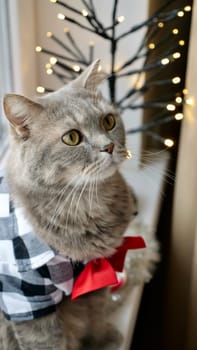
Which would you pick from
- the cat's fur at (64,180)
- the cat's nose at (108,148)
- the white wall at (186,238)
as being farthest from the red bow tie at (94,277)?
the white wall at (186,238)

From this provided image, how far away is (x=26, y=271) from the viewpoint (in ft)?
2.31

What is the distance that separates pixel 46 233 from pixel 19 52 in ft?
1.92

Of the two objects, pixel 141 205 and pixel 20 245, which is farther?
pixel 141 205

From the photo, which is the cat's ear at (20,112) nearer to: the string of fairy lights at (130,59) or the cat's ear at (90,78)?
the cat's ear at (90,78)

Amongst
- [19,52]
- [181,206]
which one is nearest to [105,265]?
[181,206]

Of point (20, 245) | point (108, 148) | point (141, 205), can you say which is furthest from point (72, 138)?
point (141, 205)

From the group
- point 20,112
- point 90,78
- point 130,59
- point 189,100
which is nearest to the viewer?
point 20,112

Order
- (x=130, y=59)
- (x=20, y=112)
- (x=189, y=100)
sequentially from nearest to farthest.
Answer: (x=20, y=112)
(x=189, y=100)
(x=130, y=59)

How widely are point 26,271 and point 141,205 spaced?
58 centimetres

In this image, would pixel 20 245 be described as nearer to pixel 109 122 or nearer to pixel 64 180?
pixel 64 180

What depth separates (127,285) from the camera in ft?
3.32

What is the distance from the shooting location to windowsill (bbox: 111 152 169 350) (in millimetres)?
944

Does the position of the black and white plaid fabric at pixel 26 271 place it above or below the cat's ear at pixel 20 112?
below

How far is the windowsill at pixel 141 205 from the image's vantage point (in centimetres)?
94
